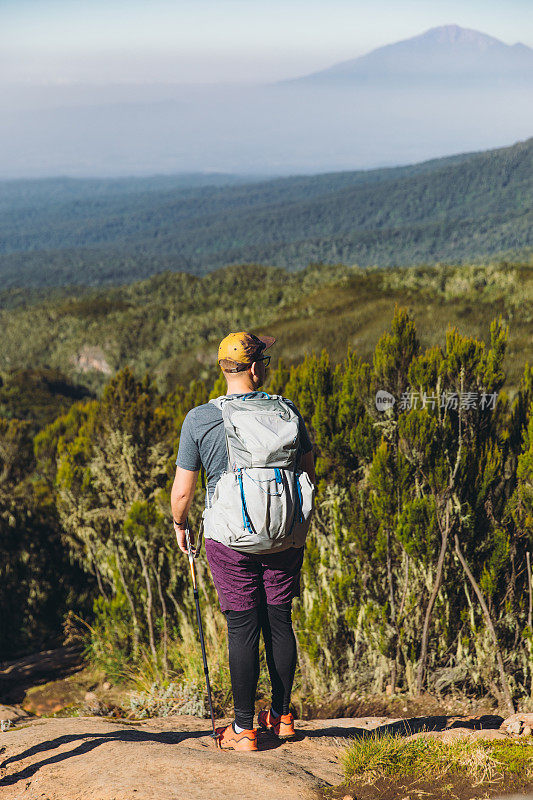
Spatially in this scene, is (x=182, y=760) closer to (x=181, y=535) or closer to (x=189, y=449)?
(x=181, y=535)

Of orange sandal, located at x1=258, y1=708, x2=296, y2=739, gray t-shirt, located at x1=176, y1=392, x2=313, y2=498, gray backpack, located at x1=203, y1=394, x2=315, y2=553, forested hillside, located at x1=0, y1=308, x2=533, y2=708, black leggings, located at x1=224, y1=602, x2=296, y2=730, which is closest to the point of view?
gray backpack, located at x1=203, y1=394, x2=315, y2=553

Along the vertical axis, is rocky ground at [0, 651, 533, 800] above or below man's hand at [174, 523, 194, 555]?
below

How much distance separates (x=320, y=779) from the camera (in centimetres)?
277

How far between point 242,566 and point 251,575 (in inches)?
2.9

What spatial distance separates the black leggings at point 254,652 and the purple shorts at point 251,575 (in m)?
0.06

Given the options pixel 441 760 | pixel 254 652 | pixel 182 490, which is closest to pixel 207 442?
pixel 182 490

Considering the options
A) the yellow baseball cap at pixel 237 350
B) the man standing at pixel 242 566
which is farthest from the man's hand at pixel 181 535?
the yellow baseball cap at pixel 237 350

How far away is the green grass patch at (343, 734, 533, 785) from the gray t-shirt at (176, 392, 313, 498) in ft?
4.39

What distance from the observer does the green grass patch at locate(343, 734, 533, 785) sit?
8.61ft

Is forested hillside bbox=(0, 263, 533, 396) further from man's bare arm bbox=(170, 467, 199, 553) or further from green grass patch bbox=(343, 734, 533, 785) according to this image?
green grass patch bbox=(343, 734, 533, 785)

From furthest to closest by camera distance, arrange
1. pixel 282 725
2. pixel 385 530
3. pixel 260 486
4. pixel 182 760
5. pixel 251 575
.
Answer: pixel 385 530, pixel 282 725, pixel 251 575, pixel 182 760, pixel 260 486

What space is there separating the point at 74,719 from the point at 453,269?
64.3 meters

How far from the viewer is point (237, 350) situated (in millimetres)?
2910

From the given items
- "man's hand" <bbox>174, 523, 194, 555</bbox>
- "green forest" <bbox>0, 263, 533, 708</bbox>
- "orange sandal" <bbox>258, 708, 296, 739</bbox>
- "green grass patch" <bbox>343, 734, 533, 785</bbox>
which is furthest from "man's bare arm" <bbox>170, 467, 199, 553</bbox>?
"green forest" <bbox>0, 263, 533, 708</bbox>
